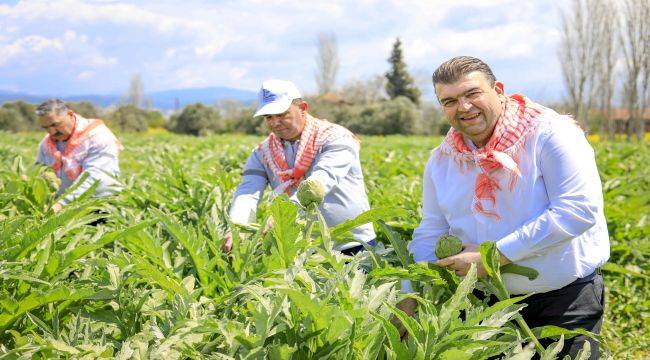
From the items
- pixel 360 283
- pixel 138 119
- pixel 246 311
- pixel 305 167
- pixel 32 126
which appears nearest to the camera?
pixel 360 283

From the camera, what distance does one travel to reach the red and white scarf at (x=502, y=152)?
237 cm

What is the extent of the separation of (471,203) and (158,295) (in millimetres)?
1215

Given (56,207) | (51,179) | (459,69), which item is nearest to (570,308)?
(459,69)

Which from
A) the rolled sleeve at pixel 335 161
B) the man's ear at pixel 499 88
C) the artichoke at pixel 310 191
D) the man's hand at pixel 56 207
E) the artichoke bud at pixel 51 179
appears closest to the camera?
the artichoke at pixel 310 191

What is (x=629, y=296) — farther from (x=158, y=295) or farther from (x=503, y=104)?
(x=158, y=295)

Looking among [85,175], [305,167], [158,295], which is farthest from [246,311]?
[85,175]

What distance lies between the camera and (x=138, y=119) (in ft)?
131

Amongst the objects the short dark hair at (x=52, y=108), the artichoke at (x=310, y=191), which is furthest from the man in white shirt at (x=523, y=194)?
the short dark hair at (x=52, y=108)

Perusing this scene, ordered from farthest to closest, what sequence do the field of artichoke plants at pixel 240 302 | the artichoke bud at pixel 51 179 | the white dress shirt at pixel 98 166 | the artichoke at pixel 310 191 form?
1. the white dress shirt at pixel 98 166
2. the artichoke bud at pixel 51 179
3. the artichoke at pixel 310 191
4. the field of artichoke plants at pixel 240 302

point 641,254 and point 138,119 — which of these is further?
point 138,119

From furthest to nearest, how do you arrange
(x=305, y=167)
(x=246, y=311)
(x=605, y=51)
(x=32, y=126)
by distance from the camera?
(x=605, y=51), (x=32, y=126), (x=305, y=167), (x=246, y=311)

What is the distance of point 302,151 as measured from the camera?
3.62 meters

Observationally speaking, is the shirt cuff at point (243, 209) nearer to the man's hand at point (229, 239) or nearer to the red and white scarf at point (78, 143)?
the man's hand at point (229, 239)

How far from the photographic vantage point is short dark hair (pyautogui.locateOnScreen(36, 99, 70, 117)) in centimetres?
479
